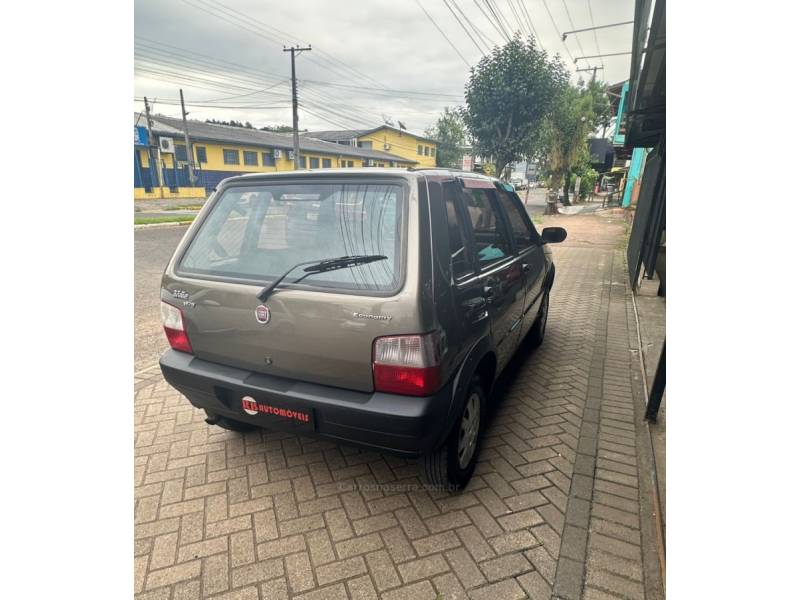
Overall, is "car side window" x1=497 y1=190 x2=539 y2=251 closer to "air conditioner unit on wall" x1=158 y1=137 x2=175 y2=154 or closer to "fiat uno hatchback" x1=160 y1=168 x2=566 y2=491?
"fiat uno hatchback" x1=160 y1=168 x2=566 y2=491

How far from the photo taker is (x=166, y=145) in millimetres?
29672

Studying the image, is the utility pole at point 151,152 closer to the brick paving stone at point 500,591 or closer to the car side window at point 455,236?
the car side window at point 455,236

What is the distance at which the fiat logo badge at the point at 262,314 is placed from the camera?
198cm

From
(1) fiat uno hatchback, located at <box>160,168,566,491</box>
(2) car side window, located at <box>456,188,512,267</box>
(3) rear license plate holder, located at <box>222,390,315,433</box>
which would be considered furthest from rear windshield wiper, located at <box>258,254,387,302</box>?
(2) car side window, located at <box>456,188,512,267</box>

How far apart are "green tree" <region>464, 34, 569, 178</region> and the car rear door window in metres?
16.3

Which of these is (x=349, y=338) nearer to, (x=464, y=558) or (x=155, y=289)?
(x=464, y=558)

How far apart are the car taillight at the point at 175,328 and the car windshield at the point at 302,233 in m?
0.24

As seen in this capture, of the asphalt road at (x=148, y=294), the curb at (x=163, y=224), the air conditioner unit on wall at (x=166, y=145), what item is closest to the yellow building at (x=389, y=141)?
the air conditioner unit on wall at (x=166, y=145)

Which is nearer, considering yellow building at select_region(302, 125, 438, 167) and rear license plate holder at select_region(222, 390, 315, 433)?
rear license plate holder at select_region(222, 390, 315, 433)

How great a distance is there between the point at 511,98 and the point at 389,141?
3945cm

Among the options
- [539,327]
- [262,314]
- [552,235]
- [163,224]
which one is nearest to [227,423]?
[262,314]

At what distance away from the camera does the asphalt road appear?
14.3ft

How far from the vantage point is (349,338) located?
6.10 ft
